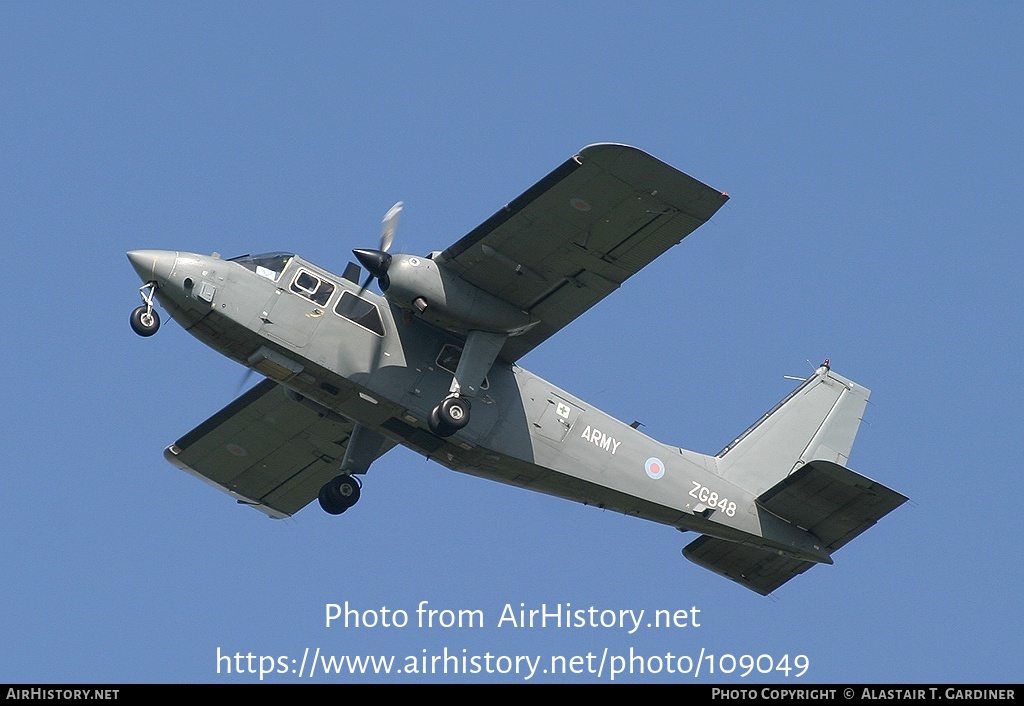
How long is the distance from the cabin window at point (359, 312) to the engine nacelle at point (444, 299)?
0.50m

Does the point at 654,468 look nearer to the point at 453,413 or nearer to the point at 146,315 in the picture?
the point at 453,413

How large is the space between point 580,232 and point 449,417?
3.61 metres

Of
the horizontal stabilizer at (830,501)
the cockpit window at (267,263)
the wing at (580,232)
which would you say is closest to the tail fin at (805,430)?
the horizontal stabilizer at (830,501)

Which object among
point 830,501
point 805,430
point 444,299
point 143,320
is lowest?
point 143,320

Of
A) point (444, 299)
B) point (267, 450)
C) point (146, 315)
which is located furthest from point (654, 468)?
point (146, 315)

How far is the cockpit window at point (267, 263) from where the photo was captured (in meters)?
25.5

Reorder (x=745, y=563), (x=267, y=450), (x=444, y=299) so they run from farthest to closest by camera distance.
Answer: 1. (x=267, y=450)
2. (x=745, y=563)
3. (x=444, y=299)

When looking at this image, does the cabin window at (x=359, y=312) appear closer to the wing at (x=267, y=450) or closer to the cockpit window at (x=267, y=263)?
the cockpit window at (x=267, y=263)

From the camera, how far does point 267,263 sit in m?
25.7

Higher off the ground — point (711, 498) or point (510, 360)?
point (510, 360)

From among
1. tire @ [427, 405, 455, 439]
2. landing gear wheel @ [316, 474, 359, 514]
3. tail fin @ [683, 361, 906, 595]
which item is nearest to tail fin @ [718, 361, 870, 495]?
tail fin @ [683, 361, 906, 595]

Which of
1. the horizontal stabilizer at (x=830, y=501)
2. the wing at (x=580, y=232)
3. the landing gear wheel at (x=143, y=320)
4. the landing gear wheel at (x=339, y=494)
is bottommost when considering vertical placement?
the landing gear wheel at (x=339, y=494)

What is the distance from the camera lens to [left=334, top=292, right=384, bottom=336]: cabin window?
2581 centimetres

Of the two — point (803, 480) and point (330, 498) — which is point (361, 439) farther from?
point (803, 480)
